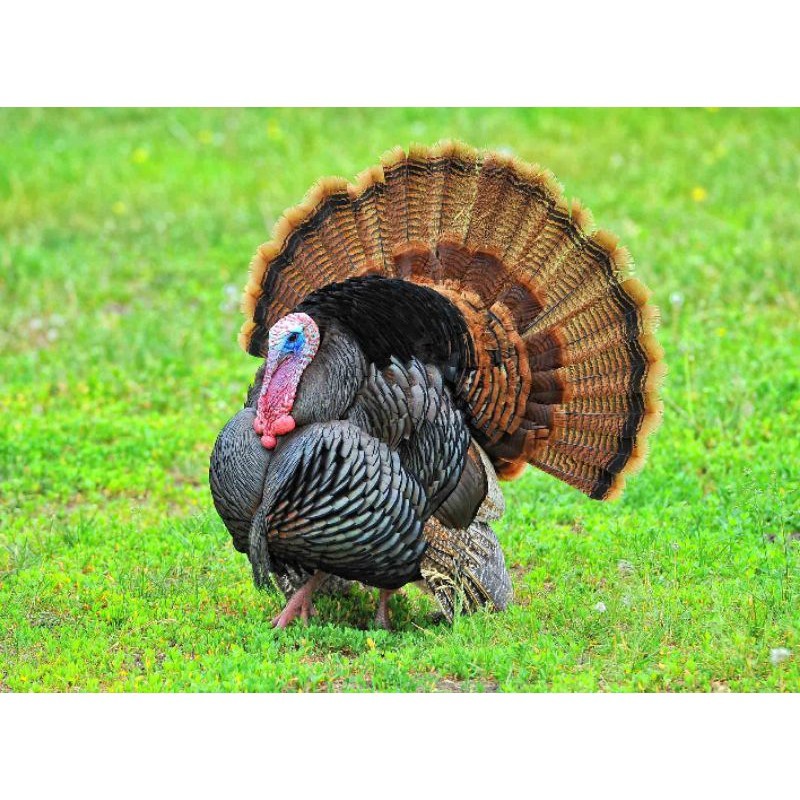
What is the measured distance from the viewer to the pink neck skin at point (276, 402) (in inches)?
215

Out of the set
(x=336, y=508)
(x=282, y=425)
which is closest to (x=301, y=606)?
(x=336, y=508)

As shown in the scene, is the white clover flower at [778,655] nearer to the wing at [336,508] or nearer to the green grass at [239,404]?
the green grass at [239,404]

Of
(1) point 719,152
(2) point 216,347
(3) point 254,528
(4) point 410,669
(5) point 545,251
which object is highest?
(1) point 719,152

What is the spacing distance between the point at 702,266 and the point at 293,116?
17.8ft

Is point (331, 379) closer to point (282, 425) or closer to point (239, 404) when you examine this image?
point (282, 425)

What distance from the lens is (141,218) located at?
39.0 ft

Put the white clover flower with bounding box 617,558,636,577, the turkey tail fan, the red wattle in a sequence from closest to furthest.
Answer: the red wattle, the turkey tail fan, the white clover flower with bounding box 617,558,636,577

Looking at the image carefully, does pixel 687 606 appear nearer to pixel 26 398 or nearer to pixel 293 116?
pixel 26 398

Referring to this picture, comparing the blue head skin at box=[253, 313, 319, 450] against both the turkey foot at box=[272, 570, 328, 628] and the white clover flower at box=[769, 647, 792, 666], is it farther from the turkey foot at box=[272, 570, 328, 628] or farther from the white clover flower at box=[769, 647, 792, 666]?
the white clover flower at box=[769, 647, 792, 666]

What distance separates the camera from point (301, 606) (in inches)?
233

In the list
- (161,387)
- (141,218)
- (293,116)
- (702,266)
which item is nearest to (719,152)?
(702,266)

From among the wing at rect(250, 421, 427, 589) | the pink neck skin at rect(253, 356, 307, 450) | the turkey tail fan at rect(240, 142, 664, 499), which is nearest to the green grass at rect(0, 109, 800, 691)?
the wing at rect(250, 421, 427, 589)

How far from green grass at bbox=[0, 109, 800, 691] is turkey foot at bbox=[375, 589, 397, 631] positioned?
14 centimetres

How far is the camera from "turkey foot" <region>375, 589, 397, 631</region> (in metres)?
5.93
